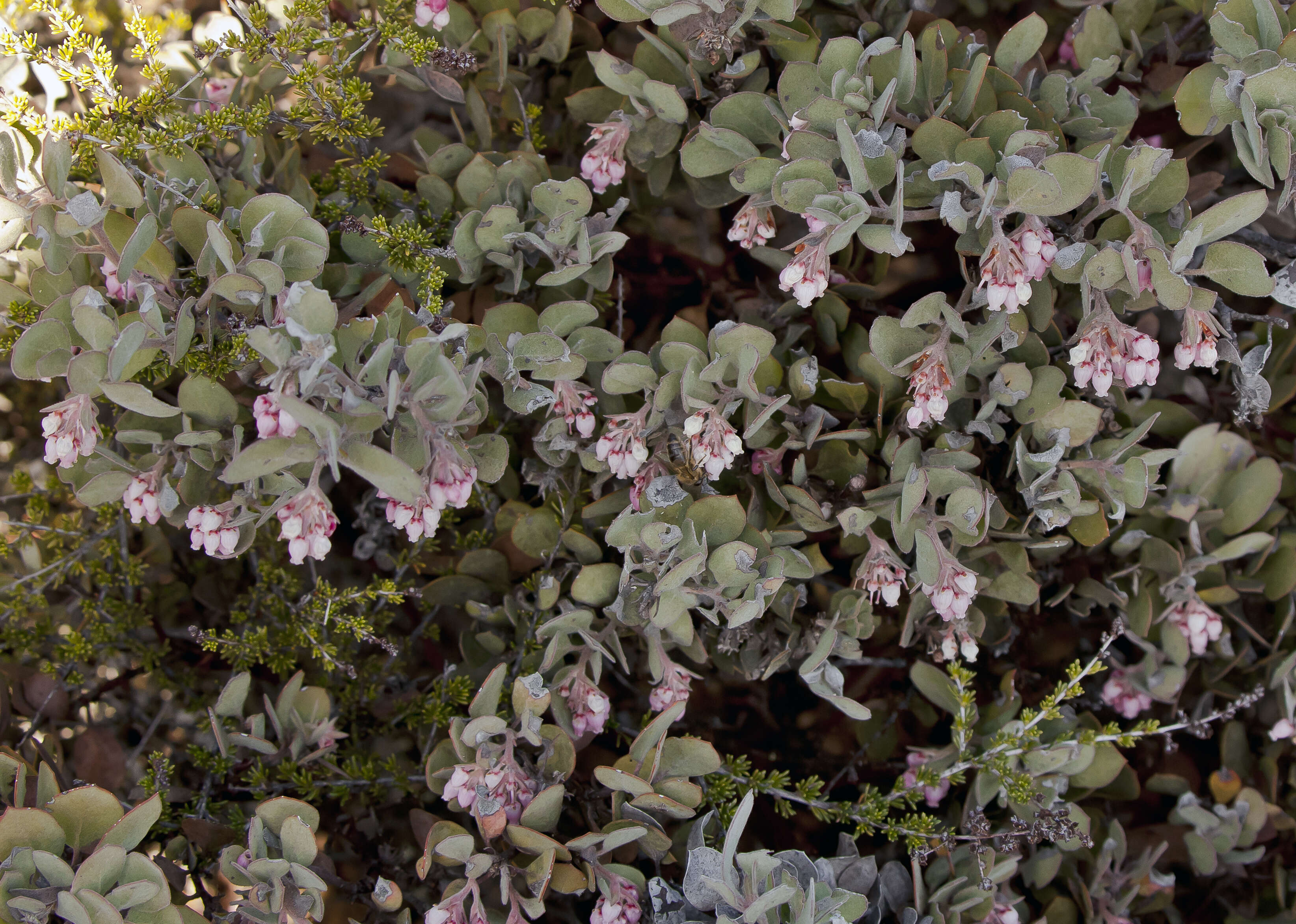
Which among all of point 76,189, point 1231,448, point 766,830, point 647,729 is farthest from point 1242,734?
point 76,189

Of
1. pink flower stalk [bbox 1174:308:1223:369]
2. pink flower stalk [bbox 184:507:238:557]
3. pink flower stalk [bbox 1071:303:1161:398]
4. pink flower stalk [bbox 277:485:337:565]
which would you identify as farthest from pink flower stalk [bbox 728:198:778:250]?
pink flower stalk [bbox 184:507:238:557]

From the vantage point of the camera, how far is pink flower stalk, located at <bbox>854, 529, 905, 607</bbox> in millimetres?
1211

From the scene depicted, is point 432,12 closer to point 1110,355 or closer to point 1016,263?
point 1016,263

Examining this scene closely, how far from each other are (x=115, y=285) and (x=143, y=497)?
270 mm

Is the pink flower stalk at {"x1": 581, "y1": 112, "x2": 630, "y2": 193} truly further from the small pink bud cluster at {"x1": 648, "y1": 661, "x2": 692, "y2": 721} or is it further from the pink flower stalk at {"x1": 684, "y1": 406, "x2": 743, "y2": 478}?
the small pink bud cluster at {"x1": 648, "y1": 661, "x2": 692, "y2": 721}

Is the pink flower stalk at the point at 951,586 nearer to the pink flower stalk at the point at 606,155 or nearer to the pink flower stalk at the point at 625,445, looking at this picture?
the pink flower stalk at the point at 625,445

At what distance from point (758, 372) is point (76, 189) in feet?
3.02

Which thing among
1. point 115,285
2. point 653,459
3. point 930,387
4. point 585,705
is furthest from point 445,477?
point 930,387

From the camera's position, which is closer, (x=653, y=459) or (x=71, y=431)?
(x=71, y=431)

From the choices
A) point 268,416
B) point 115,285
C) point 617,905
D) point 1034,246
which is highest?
point 115,285

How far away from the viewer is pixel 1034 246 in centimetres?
108

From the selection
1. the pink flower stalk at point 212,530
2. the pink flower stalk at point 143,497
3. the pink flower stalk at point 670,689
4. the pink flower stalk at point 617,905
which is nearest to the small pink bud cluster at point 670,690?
the pink flower stalk at point 670,689

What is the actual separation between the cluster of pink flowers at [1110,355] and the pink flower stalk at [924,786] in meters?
0.62

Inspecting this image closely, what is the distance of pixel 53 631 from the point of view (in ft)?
4.90
